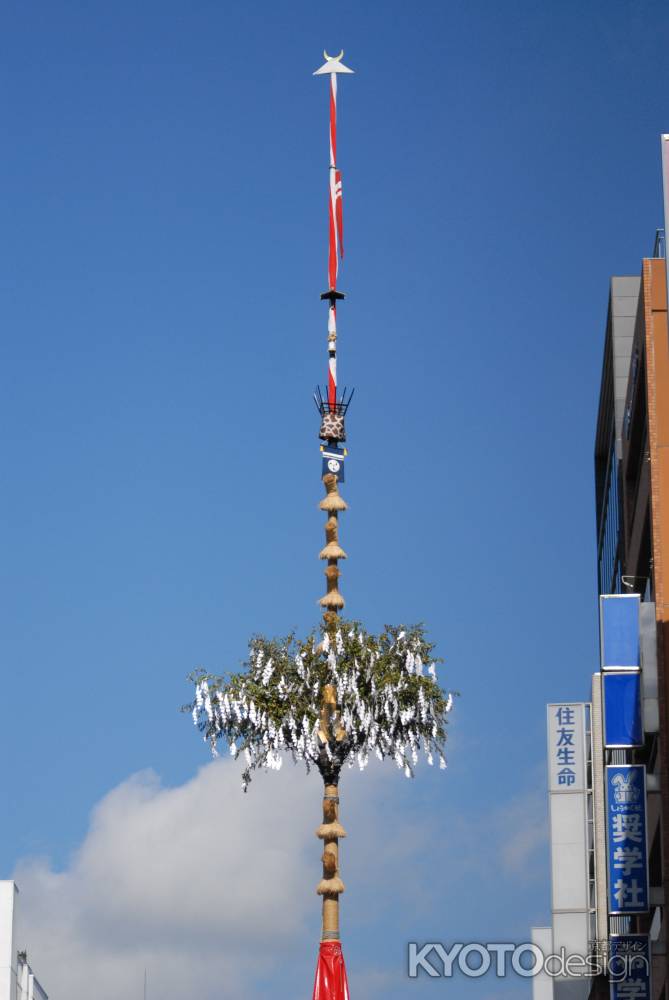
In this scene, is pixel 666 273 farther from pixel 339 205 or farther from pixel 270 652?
pixel 270 652

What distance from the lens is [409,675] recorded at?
45281 millimetres

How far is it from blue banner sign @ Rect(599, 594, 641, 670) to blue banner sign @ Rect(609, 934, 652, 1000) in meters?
9.28

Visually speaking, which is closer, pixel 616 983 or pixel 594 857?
pixel 616 983

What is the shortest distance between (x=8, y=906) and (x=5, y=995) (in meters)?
3.59

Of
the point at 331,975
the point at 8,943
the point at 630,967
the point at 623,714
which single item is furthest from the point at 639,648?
the point at 8,943

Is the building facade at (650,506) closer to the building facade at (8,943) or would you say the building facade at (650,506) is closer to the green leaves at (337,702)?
the green leaves at (337,702)

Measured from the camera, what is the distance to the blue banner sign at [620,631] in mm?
49500

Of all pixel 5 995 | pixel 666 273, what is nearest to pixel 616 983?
pixel 666 273

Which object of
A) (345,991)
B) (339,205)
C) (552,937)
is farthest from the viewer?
(552,937)

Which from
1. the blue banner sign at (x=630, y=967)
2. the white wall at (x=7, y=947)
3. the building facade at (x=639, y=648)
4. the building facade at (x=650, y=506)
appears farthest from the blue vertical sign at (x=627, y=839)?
the white wall at (x=7, y=947)

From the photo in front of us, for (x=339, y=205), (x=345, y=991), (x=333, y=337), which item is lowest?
(x=345, y=991)

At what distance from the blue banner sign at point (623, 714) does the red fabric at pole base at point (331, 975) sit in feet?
34.3

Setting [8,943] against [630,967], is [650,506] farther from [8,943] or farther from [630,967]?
→ [8,943]

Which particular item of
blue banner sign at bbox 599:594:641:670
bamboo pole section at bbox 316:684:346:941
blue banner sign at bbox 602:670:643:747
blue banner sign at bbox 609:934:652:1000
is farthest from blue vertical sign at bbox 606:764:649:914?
bamboo pole section at bbox 316:684:346:941
